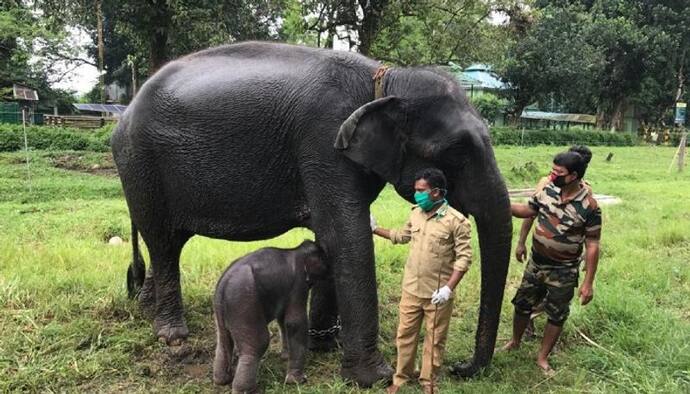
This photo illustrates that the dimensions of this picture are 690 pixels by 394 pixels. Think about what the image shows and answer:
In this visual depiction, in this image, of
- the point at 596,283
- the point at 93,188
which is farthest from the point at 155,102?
the point at 93,188

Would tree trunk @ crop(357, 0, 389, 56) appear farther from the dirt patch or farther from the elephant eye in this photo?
the elephant eye

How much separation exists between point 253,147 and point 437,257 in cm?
135

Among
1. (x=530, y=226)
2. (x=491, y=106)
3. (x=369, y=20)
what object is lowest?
(x=530, y=226)

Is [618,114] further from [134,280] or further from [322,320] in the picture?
[134,280]

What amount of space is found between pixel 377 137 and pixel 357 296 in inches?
38.0

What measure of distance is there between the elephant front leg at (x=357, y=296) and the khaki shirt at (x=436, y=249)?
0.27 meters

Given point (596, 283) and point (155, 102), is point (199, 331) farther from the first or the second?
point (596, 283)

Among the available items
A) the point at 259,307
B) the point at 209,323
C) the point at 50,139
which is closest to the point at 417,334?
the point at 259,307

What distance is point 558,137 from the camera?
32.9 m

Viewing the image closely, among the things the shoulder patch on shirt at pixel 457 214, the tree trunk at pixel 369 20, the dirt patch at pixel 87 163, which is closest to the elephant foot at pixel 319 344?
the shoulder patch on shirt at pixel 457 214

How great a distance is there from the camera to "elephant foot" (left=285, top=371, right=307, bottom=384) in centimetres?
374

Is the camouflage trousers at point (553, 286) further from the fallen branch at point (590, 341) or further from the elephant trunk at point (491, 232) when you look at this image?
the elephant trunk at point (491, 232)

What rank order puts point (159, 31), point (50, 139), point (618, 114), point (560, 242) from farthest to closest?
point (618, 114)
point (50, 139)
point (159, 31)
point (560, 242)

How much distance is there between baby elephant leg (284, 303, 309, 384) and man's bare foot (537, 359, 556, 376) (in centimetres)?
162
